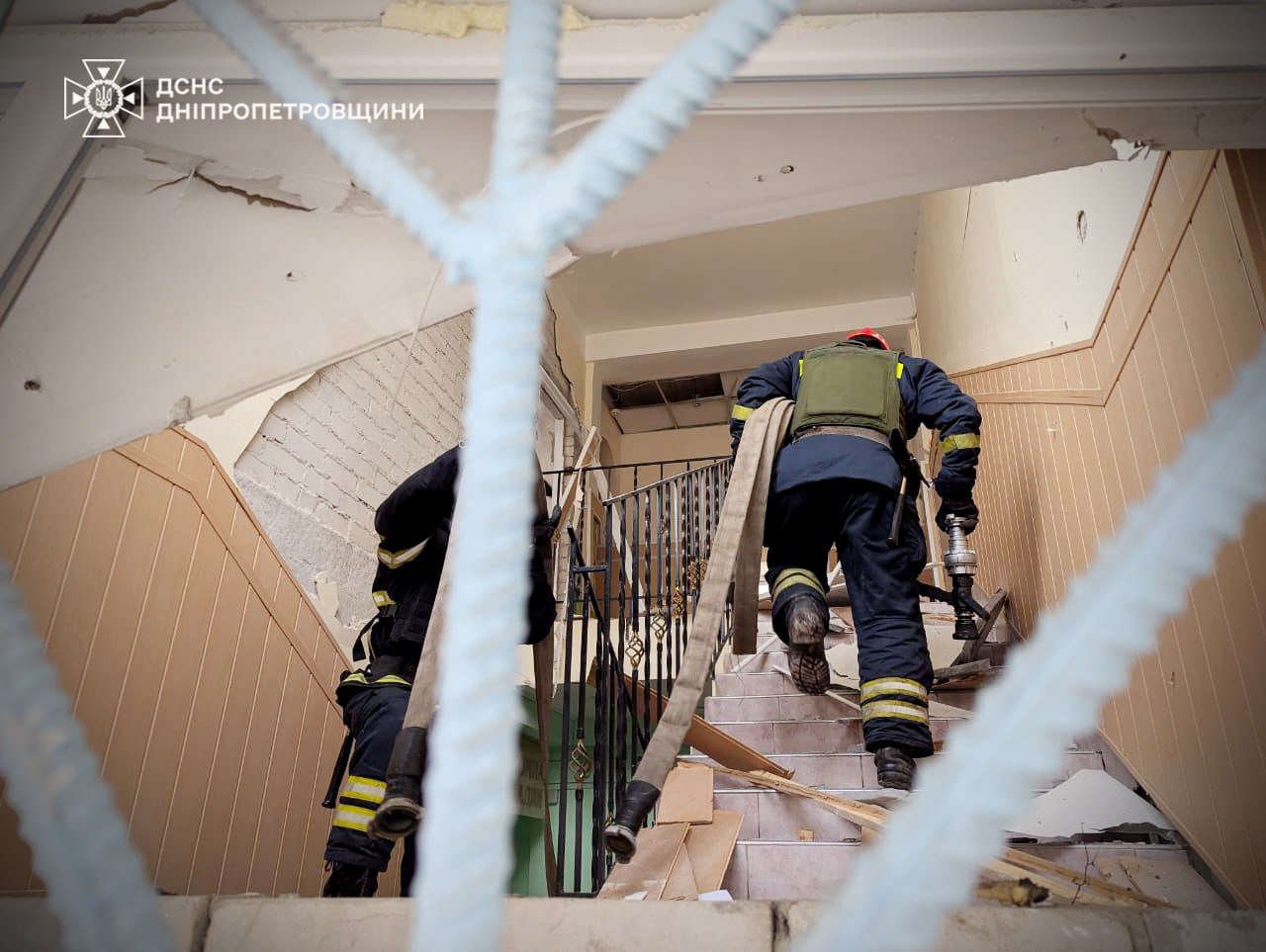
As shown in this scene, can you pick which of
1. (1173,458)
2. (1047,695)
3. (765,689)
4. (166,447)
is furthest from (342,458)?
(1047,695)

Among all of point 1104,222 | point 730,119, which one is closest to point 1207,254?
point 1104,222

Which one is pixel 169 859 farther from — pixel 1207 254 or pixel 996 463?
pixel 996 463

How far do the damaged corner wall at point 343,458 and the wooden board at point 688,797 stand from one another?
208 centimetres

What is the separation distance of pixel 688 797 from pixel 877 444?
4.47ft

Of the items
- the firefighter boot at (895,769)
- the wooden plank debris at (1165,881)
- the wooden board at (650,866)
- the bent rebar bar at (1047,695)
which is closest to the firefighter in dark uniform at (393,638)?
the wooden board at (650,866)

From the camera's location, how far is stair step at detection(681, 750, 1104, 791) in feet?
9.09

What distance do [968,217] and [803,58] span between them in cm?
466

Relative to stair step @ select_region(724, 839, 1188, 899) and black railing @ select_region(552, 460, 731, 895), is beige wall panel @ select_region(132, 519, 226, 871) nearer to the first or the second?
black railing @ select_region(552, 460, 731, 895)

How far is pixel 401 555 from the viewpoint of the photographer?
259cm

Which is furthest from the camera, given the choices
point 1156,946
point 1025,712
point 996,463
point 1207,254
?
point 996,463

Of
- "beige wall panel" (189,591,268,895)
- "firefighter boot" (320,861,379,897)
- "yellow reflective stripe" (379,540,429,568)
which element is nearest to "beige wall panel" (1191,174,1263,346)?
"yellow reflective stripe" (379,540,429,568)

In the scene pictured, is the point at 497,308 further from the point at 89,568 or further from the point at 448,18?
the point at 89,568

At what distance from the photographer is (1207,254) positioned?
6.05ft

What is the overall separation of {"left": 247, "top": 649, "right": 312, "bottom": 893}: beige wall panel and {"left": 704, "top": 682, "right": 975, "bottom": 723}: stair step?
1.80 m
